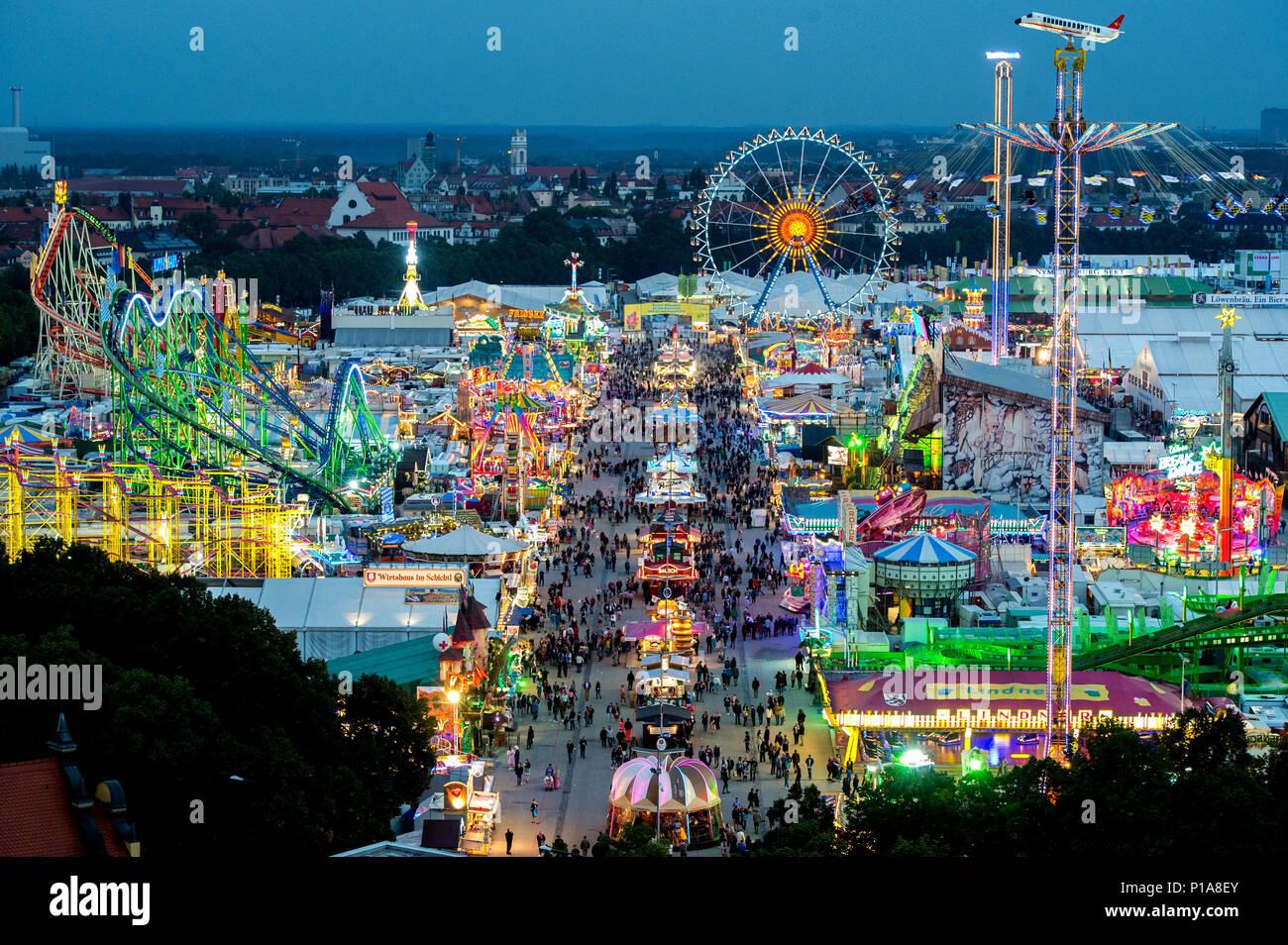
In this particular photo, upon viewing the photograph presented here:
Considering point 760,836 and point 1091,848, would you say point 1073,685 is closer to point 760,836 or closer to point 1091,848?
point 760,836

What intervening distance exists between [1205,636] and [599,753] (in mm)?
8763

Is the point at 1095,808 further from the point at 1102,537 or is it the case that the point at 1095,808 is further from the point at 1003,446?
the point at 1003,446

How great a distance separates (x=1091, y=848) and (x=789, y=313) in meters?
69.8

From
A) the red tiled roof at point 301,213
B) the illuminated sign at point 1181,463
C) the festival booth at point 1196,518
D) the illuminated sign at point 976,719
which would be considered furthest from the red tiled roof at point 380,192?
the illuminated sign at point 976,719

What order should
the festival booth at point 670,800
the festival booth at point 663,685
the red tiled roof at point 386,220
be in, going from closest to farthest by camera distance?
the festival booth at point 670,800 < the festival booth at point 663,685 < the red tiled roof at point 386,220

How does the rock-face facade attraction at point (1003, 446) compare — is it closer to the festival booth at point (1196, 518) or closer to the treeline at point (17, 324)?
the festival booth at point (1196, 518)

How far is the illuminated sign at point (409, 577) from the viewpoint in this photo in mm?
31141

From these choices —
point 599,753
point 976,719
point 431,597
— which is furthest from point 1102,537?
point 431,597

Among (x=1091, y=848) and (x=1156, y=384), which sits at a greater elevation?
(x=1156, y=384)

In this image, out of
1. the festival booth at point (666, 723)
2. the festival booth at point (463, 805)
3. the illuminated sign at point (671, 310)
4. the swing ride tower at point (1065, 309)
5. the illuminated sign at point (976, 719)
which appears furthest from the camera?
the illuminated sign at point (671, 310)

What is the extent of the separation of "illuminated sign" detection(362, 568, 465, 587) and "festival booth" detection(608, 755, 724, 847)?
6.96 m

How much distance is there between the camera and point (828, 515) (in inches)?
1602

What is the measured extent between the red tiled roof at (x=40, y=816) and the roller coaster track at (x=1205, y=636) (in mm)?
16166
